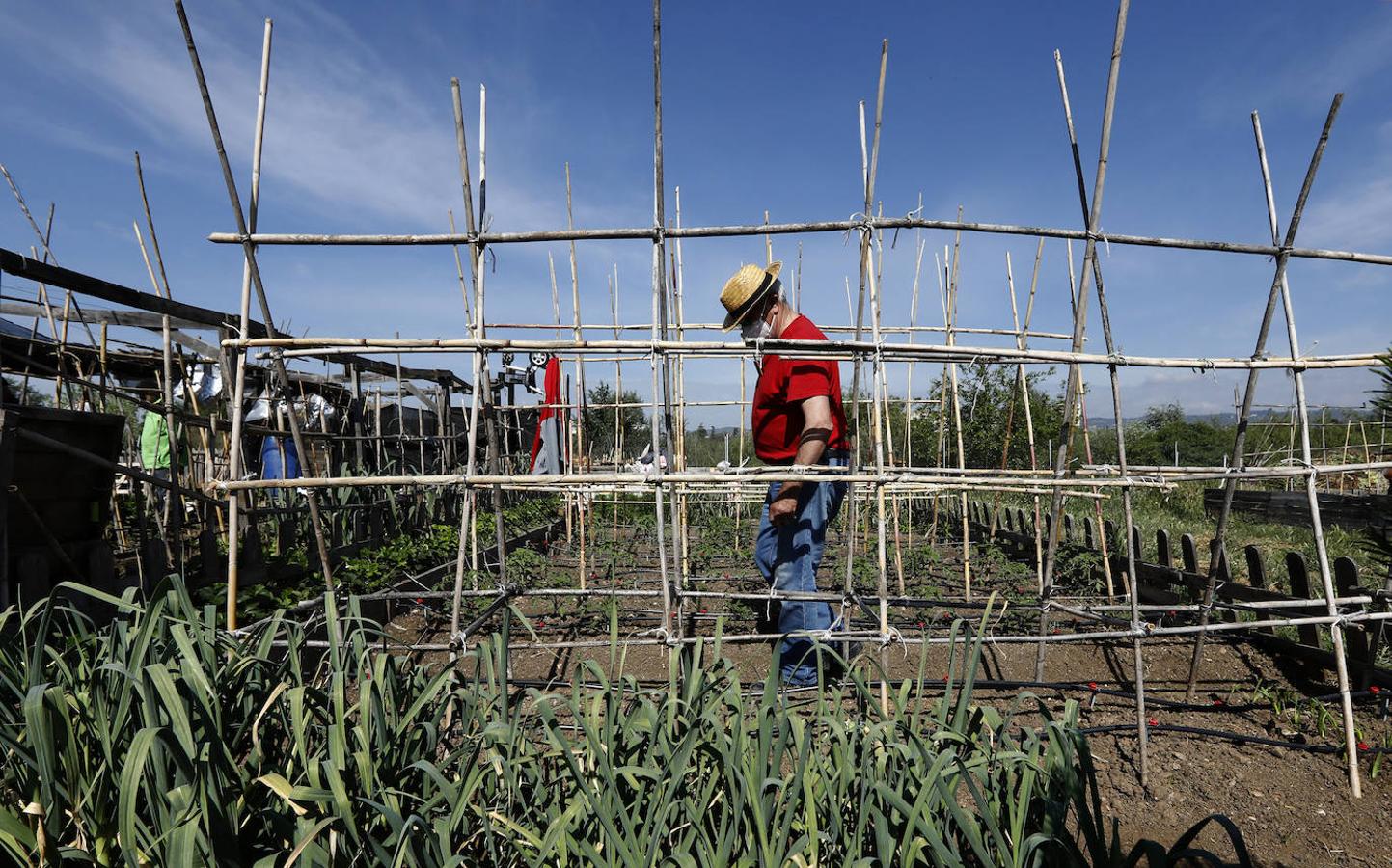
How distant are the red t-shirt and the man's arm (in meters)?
0.05

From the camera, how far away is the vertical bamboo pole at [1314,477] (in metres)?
2.41

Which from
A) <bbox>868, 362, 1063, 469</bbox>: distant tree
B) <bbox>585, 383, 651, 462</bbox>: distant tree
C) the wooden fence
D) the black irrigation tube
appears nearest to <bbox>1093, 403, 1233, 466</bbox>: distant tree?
<bbox>868, 362, 1063, 469</bbox>: distant tree

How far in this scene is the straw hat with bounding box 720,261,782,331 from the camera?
311 centimetres

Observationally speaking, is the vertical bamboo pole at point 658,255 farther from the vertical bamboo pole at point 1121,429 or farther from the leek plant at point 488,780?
the vertical bamboo pole at point 1121,429

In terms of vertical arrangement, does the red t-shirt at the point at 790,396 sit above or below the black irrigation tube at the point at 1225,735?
above

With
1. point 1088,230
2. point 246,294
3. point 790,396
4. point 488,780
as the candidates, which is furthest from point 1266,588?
point 246,294

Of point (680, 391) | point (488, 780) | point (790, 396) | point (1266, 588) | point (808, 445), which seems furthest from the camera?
point (680, 391)

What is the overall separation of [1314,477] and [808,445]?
1845 millimetres

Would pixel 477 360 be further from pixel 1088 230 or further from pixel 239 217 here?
pixel 1088 230

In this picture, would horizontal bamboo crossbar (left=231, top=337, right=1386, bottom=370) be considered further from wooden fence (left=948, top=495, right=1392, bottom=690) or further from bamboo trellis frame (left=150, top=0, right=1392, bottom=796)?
wooden fence (left=948, top=495, right=1392, bottom=690)

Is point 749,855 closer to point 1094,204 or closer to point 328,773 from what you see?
point 328,773

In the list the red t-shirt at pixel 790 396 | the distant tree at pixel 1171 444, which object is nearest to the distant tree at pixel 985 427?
the red t-shirt at pixel 790 396

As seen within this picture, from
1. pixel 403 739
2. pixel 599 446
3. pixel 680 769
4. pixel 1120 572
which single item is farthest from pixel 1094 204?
pixel 599 446

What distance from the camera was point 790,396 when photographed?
9.99 ft
